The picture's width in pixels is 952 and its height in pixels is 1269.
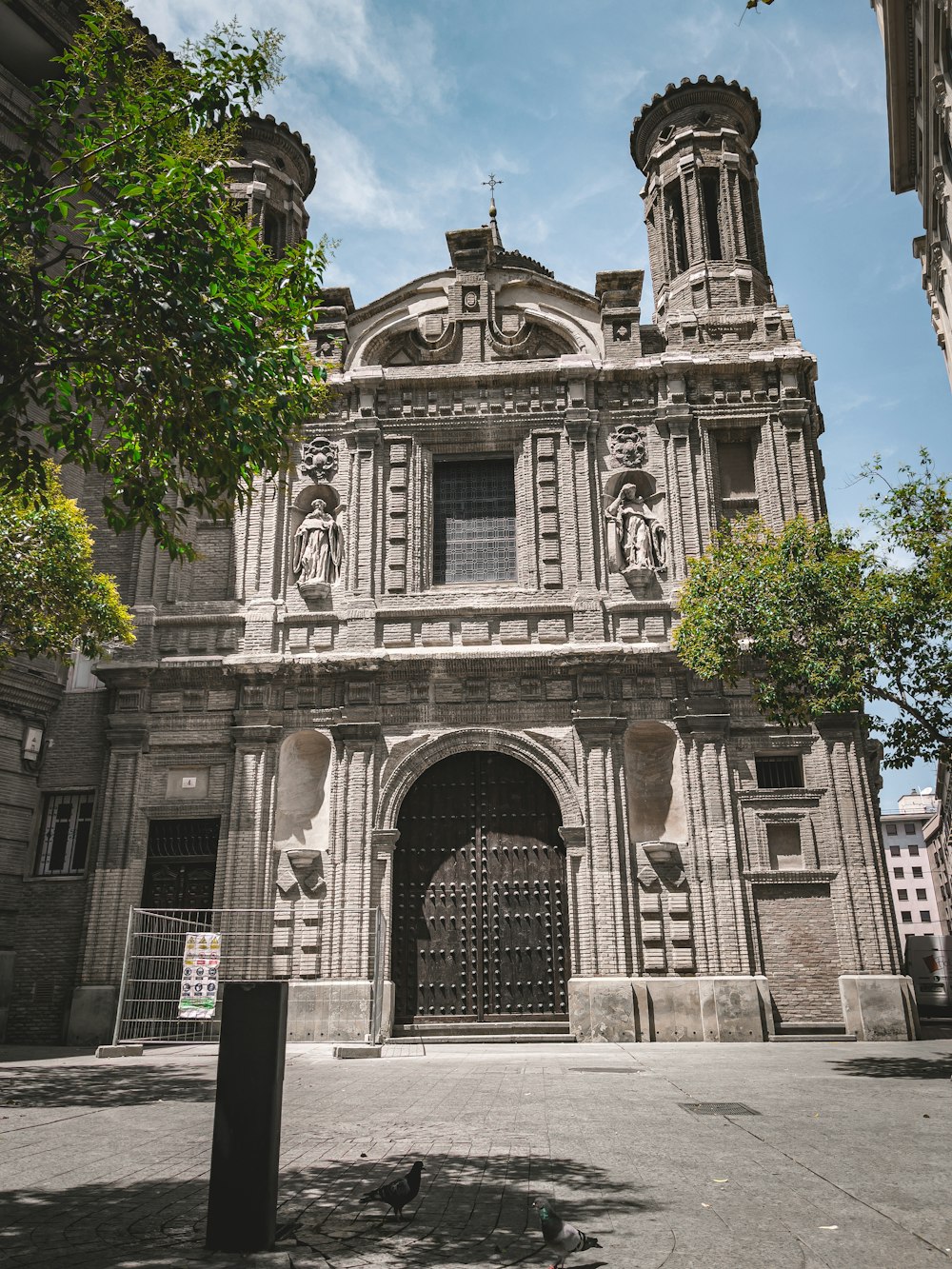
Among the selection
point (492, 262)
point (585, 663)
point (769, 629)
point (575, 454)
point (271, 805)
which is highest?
point (492, 262)

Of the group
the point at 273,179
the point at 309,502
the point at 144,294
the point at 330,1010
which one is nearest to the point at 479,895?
the point at 330,1010

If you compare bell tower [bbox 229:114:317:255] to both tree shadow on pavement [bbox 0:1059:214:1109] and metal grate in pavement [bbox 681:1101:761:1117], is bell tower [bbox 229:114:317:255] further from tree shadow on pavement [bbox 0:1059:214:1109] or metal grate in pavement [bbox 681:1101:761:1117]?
metal grate in pavement [bbox 681:1101:761:1117]

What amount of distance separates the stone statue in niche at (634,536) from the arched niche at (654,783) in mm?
3130

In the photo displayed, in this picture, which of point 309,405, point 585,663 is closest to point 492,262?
point 585,663

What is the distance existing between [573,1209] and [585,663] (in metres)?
13.5

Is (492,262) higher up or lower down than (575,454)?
higher up

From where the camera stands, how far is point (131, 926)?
1543 centimetres

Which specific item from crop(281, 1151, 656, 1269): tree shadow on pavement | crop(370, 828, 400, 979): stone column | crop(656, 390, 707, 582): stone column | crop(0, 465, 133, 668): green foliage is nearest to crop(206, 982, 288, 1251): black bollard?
crop(281, 1151, 656, 1269): tree shadow on pavement

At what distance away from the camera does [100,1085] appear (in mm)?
10594

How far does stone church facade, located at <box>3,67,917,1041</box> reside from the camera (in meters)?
16.8

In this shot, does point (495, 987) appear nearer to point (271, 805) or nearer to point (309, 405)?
point (271, 805)

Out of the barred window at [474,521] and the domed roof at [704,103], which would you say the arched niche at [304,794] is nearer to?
the barred window at [474,521]

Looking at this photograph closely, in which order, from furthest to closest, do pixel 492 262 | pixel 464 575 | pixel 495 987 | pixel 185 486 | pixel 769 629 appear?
pixel 492 262, pixel 464 575, pixel 495 987, pixel 769 629, pixel 185 486

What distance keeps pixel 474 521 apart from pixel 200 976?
10059mm
